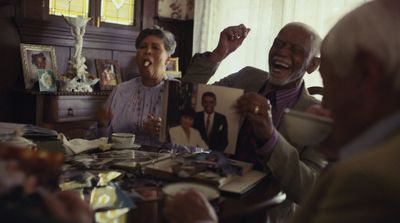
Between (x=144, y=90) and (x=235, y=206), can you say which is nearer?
(x=235, y=206)

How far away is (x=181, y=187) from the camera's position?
44.1 inches

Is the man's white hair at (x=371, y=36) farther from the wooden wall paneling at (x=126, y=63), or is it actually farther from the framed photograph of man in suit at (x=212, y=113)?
the wooden wall paneling at (x=126, y=63)

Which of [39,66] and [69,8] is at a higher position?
[69,8]

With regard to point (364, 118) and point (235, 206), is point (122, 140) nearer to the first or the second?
point (235, 206)

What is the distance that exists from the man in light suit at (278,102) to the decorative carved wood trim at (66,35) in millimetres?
1752

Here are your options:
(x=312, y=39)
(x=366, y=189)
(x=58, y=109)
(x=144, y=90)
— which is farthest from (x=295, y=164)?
(x=58, y=109)

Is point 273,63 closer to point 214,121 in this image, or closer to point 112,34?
point 214,121

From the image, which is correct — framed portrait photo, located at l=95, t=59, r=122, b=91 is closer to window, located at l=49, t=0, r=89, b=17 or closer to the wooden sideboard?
the wooden sideboard

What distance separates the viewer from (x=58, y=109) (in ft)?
10.1

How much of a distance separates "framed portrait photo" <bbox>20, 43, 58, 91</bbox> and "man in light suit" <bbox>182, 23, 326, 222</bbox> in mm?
1512

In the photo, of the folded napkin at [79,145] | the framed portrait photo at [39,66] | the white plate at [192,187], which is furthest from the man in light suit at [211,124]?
the framed portrait photo at [39,66]

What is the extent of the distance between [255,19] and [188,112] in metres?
2.36

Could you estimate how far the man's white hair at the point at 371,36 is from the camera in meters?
0.67

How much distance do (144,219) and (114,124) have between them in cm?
118
